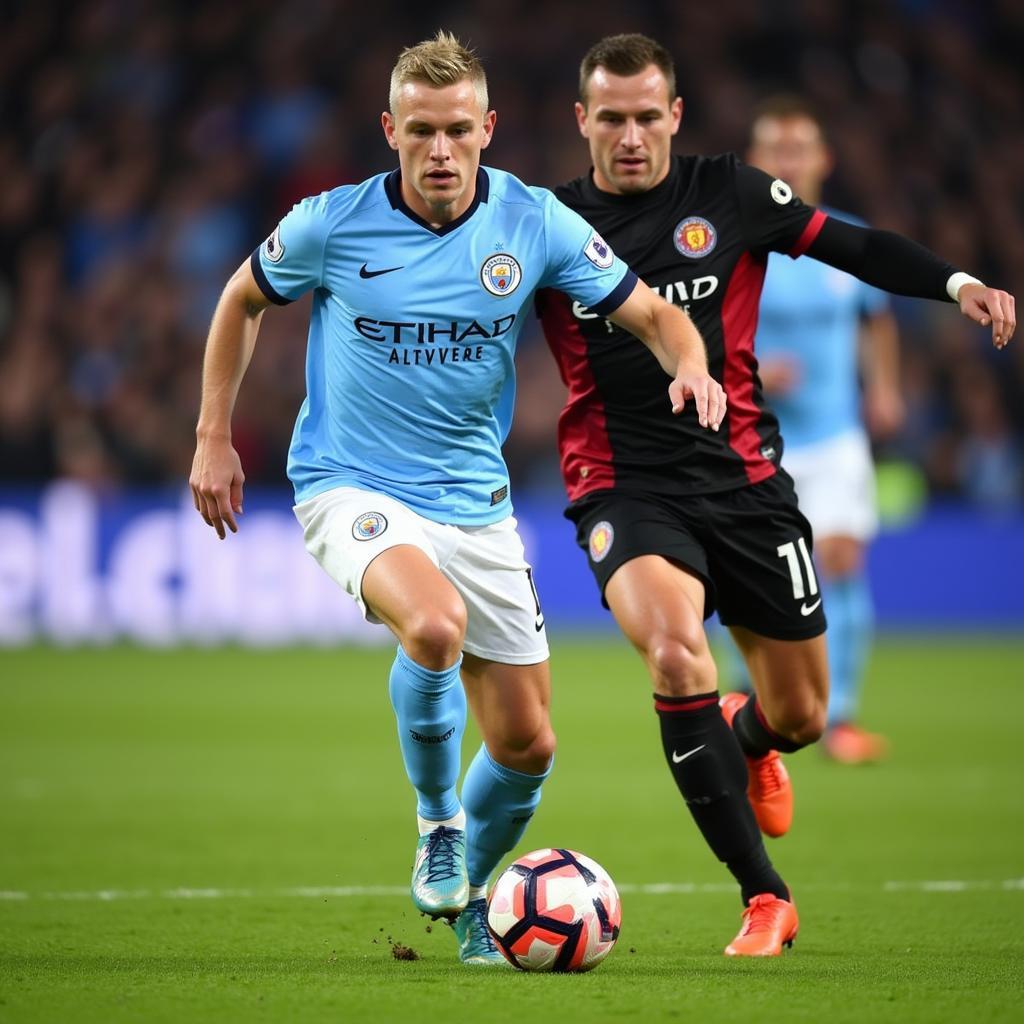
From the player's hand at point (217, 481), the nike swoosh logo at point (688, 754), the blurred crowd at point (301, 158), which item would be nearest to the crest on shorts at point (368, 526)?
the player's hand at point (217, 481)

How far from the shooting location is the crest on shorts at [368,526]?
483cm

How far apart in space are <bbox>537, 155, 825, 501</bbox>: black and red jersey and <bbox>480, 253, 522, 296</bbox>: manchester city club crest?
0.44 meters

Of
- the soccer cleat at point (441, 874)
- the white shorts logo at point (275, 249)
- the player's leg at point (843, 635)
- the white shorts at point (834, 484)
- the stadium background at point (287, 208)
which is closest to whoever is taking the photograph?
the soccer cleat at point (441, 874)

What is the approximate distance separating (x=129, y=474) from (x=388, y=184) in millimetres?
10754

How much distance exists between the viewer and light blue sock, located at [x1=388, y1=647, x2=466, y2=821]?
4.70m

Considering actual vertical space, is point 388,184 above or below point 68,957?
above

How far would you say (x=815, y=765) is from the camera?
364 inches

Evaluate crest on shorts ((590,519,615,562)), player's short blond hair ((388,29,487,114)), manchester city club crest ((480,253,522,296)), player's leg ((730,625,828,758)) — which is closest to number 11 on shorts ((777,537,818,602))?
player's leg ((730,625,828,758))

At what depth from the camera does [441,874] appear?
4.71 m

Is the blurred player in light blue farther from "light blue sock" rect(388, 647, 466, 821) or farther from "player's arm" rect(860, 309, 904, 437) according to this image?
"light blue sock" rect(388, 647, 466, 821)

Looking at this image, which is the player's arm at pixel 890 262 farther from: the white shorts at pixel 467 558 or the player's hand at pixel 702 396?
the white shorts at pixel 467 558

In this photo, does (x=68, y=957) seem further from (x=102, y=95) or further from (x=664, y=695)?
(x=102, y=95)

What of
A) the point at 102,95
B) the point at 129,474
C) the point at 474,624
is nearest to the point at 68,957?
the point at 474,624

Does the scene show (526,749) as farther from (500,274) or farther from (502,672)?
(500,274)
